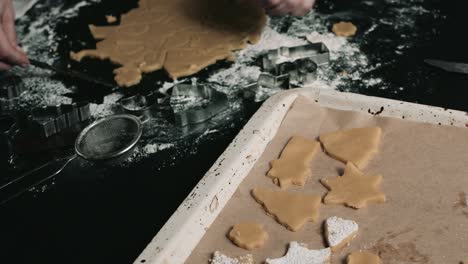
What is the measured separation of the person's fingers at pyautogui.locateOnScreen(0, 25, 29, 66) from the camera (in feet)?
4.65

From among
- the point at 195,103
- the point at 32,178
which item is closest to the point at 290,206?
the point at 195,103

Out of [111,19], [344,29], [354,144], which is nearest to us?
[354,144]

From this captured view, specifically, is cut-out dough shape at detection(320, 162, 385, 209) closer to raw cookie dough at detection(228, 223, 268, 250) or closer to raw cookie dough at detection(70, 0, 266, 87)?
raw cookie dough at detection(228, 223, 268, 250)

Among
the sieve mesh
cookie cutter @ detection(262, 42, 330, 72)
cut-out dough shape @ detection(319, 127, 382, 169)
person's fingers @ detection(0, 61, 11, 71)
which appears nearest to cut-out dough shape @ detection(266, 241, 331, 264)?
cut-out dough shape @ detection(319, 127, 382, 169)

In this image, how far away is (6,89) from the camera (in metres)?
1.50

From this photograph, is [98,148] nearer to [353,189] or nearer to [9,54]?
[9,54]

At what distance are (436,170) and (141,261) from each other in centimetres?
58

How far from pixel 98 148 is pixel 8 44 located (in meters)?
0.44

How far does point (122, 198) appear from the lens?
114cm

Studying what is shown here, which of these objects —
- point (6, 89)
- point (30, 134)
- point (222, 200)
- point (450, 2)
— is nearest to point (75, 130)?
point (30, 134)

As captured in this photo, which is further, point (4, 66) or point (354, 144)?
point (4, 66)

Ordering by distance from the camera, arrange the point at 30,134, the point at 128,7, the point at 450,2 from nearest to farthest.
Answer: the point at 30,134 < the point at 450,2 < the point at 128,7

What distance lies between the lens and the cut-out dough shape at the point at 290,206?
3.13 ft

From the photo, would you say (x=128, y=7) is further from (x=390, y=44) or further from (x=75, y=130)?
(x=390, y=44)
